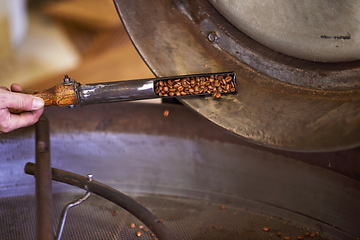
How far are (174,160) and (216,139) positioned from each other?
16 cm

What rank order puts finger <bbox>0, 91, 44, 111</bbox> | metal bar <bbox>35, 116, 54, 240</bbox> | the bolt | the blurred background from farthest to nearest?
the blurred background
the bolt
finger <bbox>0, 91, 44, 111</bbox>
metal bar <bbox>35, 116, 54, 240</bbox>

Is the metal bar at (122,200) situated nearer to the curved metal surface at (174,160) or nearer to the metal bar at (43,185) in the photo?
the metal bar at (43,185)

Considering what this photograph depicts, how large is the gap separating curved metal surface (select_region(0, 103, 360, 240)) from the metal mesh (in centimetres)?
5

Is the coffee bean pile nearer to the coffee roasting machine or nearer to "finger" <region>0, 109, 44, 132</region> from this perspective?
the coffee roasting machine

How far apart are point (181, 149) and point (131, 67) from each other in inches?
89.3

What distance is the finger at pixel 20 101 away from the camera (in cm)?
101

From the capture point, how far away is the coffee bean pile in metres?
1.07

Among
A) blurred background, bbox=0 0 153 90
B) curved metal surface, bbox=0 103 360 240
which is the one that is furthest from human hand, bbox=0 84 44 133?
blurred background, bbox=0 0 153 90

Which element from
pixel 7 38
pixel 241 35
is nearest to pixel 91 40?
pixel 7 38

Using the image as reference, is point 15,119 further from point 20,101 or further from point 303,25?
point 303,25

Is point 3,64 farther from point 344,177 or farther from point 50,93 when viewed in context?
point 344,177

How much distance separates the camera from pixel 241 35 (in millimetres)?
1146

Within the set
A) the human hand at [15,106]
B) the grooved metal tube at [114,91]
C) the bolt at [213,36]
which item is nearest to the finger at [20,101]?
→ the human hand at [15,106]

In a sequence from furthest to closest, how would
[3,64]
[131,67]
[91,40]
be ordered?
1. [91,40]
2. [3,64]
3. [131,67]
